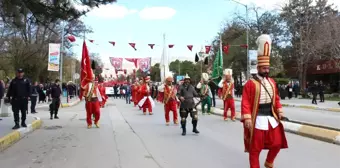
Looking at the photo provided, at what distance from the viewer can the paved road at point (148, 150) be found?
8289 millimetres

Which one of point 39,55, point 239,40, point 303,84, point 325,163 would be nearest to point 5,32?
point 39,55

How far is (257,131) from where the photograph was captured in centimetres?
662

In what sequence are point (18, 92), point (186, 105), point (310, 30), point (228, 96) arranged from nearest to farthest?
point (186, 105), point (18, 92), point (228, 96), point (310, 30)

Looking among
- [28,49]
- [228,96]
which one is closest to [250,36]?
[28,49]

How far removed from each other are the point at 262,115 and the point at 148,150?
3.77 metres

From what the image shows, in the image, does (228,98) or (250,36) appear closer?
(228,98)

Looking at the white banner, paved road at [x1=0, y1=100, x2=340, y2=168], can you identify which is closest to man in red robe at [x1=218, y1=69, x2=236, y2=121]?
paved road at [x1=0, y1=100, x2=340, y2=168]

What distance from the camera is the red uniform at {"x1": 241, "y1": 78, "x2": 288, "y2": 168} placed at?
6578 millimetres

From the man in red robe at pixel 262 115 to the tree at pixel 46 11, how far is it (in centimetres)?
552

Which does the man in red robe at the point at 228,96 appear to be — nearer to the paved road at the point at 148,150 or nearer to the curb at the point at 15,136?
the paved road at the point at 148,150

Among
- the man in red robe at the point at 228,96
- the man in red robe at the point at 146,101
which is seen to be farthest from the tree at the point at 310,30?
the man in red robe at the point at 228,96

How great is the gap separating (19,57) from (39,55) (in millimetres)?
4186

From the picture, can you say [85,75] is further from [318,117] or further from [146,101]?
[318,117]

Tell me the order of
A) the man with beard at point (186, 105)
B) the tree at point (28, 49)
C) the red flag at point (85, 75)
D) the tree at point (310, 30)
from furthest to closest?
the tree at point (28, 49) → the tree at point (310, 30) → the red flag at point (85, 75) → the man with beard at point (186, 105)
